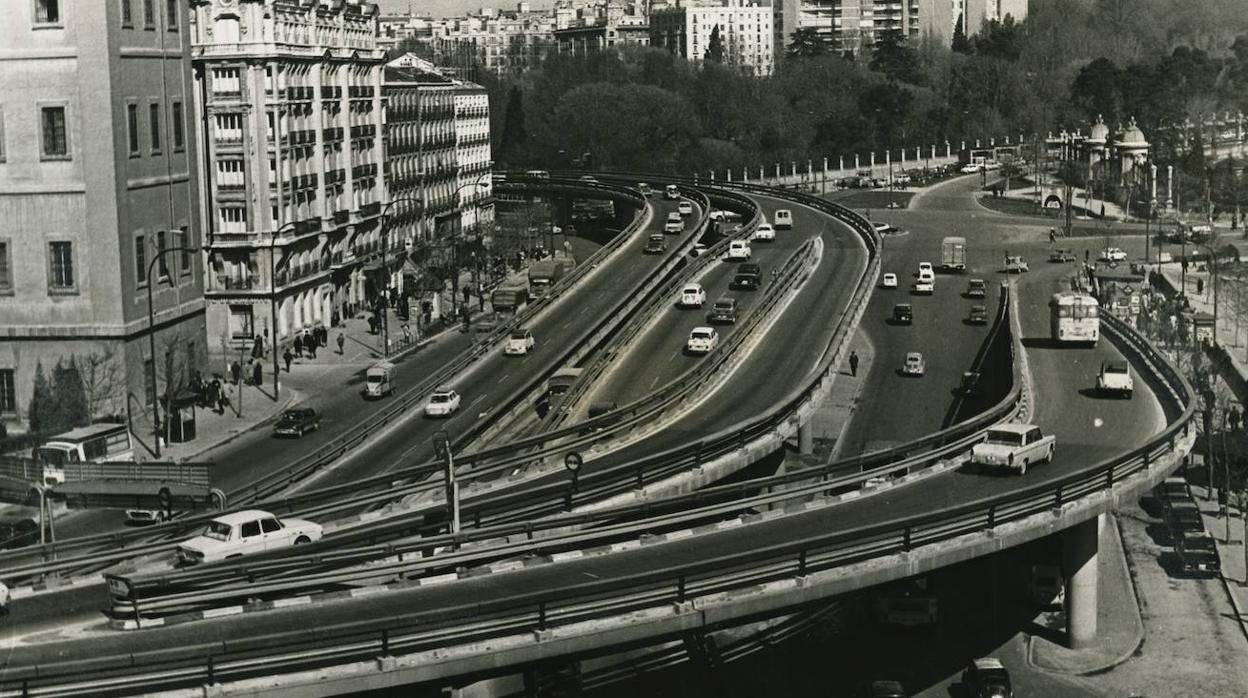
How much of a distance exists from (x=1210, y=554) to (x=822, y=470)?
16.5 meters

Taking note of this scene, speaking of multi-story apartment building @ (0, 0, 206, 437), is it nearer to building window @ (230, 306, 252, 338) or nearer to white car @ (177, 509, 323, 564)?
white car @ (177, 509, 323, 564)

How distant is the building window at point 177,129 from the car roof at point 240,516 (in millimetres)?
29329

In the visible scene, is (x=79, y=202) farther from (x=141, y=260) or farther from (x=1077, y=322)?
(x=1077, y=322)

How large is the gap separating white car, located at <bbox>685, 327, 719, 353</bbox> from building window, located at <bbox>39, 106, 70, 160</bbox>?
28.1m

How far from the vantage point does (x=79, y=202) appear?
189ft

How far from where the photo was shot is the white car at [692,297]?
284ft

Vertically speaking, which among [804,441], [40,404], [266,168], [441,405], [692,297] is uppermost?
[266,168]

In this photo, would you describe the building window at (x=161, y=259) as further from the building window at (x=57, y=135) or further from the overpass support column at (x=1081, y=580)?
the overpass support column at (x=1081, y=580)

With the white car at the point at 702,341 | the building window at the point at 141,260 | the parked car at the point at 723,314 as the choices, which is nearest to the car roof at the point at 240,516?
the building window at the point at 141,260

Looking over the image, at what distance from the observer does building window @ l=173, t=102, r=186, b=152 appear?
62.3 metres

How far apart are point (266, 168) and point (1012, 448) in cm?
5099

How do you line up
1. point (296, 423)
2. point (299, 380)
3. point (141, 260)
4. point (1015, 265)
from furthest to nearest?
point (1015, 265) → point (299, 380) → point (296, 423) → point (141, 260)

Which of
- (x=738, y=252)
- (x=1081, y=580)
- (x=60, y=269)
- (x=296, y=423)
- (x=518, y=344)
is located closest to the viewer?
(x=1081, y=580)

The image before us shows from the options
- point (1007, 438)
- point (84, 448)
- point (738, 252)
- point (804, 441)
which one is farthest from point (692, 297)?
point (1007, 438)
